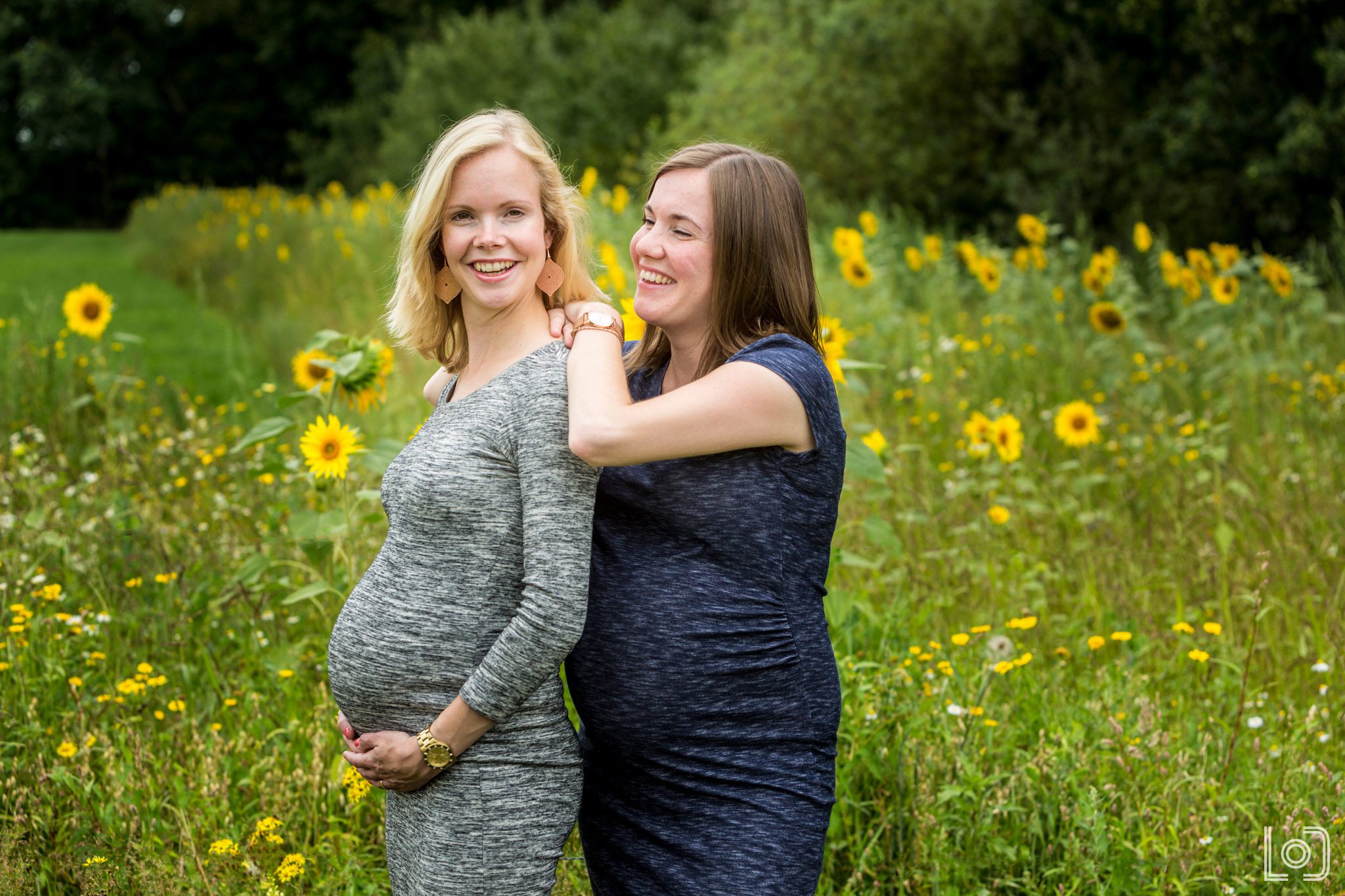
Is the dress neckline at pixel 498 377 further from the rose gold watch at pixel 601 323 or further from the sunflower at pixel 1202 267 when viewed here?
the sunflower at pixel 1202 267

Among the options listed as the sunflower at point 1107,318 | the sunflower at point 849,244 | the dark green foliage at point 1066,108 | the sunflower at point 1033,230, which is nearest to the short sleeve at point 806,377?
the sunflower at point 849,244

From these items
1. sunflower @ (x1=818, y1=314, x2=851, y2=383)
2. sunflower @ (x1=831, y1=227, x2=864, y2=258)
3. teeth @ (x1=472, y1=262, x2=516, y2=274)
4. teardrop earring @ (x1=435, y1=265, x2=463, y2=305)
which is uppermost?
teeth @ (x1=472, y1=262, x2=516, y2=274)

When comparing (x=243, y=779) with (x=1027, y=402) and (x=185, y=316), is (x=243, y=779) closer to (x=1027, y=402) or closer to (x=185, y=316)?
(x=1027, y=402)

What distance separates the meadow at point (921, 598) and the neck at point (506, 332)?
32.3 inches

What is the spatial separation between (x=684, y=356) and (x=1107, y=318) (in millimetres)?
3836

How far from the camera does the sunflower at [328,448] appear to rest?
2.58m

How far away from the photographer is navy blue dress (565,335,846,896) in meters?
1.72

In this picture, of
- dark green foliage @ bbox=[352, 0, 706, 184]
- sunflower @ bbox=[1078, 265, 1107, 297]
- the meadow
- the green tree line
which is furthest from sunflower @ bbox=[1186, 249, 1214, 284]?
dark green foliage @ bbox=[352, 0, 706, 184]

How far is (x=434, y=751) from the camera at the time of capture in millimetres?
1686

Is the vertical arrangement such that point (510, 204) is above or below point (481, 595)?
above

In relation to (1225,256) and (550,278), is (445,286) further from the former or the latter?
(1225,256)

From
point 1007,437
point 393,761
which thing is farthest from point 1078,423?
point 393,761

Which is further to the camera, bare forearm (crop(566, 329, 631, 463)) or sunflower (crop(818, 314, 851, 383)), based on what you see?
sunflower (crop(818, 314, 851, 383))

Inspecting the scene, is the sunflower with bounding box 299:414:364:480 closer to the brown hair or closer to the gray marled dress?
the gray marled dress
